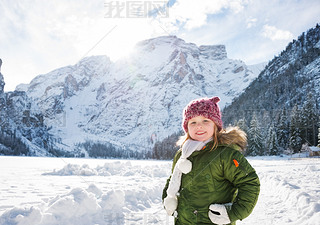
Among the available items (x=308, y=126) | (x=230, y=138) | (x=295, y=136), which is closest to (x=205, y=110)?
(x=230, y=138)

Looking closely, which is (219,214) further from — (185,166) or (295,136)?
(295,136)

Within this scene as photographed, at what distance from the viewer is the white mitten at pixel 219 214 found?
189 cm

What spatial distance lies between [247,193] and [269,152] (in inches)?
1734

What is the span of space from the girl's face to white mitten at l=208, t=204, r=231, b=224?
0.64 metres

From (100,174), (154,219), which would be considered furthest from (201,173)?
(100,174)

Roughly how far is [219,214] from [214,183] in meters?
0.26

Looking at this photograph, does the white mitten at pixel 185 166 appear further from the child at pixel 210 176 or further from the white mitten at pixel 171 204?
the white mitten at pixel 171 204

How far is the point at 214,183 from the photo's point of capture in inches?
81.3

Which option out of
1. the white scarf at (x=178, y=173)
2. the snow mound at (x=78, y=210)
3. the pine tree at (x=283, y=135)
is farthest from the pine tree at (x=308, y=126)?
the white scarf at (x=178, y=173)

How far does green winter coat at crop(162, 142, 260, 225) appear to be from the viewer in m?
1.93

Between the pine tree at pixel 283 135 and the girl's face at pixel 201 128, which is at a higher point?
the girl's face at pixel 201 128

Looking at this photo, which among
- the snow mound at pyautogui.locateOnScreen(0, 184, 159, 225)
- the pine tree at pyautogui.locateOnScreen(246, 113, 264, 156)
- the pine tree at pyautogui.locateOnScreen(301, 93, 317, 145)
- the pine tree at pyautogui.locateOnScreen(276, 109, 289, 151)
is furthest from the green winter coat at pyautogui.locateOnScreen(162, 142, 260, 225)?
the pine tree at pyautogui.locateOnScreen(276, 109, 289, 151)

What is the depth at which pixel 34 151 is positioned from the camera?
350ft

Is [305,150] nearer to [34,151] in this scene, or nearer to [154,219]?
[154,219]
